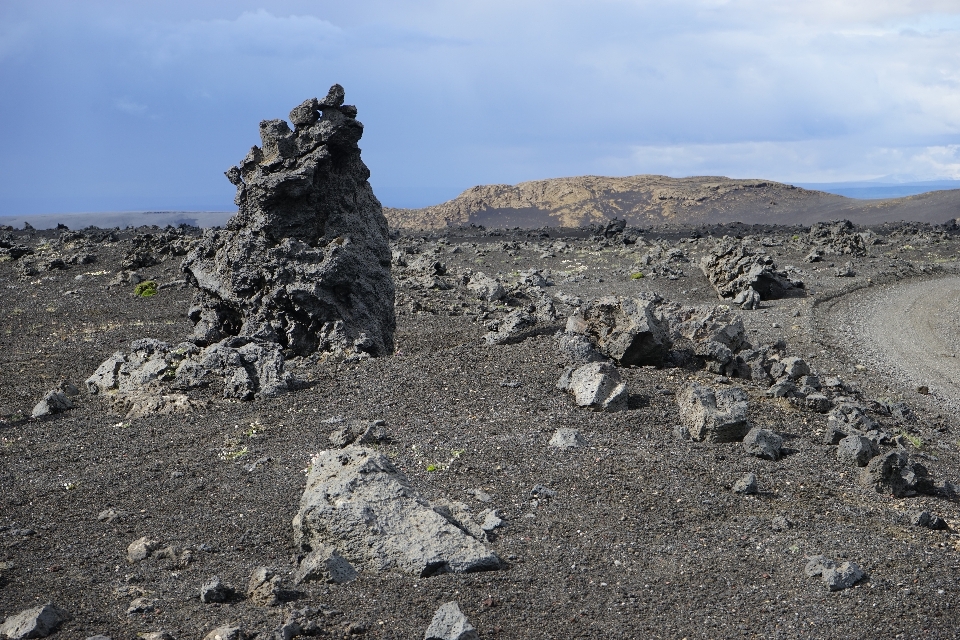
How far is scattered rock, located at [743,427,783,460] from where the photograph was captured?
1085 cm

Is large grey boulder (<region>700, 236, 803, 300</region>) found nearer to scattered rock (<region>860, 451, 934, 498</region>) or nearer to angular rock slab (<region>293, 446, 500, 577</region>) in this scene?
scattered rock (<region>860, 451, 934, 498</region>)

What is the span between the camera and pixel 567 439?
11.0 meters

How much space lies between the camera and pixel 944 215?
7319 cm

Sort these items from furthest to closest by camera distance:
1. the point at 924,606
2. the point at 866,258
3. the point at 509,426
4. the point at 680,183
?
1. the point at 680,183
2. the point at 866,258
3. the point at 509,426
4. the point at 924,606

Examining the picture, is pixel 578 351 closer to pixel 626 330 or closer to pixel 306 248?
pixel 626 330

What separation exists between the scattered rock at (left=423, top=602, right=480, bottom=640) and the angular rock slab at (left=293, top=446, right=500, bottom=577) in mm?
947

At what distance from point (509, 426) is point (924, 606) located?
225 inches

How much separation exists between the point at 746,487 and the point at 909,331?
1788 centimetres

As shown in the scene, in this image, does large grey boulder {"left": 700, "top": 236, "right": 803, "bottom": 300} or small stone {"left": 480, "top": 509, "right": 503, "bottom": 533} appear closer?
small stone {"left": 480, "top": 509, "right": 503, "bottom": 533}

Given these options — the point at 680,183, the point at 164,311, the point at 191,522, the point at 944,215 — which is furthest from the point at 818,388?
the point at 680,183

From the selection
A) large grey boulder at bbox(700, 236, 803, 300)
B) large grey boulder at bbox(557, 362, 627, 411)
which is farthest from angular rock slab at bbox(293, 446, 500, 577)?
large grey boulder at bbox(700, 236, 803, 300)

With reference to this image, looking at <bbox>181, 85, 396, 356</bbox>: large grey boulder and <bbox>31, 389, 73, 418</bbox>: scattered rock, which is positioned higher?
<bbox>181, 85, 396, 356</bbox>: large grey boulder

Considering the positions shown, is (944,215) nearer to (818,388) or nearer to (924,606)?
(818,388)

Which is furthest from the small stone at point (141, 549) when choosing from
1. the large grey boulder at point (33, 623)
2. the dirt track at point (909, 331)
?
the dirt track at point (909, 331)
